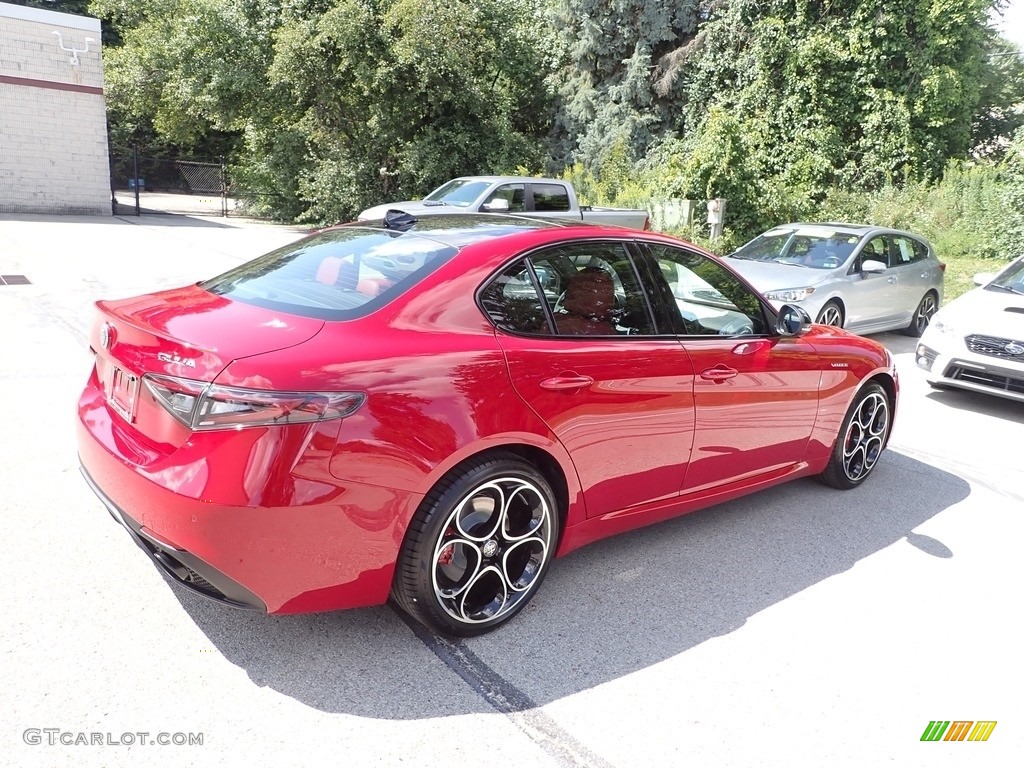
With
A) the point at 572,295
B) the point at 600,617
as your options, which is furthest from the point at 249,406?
the point at 600,617

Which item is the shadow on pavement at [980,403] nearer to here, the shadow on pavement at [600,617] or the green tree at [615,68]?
the shadow on pavement at [600,617]

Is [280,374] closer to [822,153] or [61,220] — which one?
[61,220]

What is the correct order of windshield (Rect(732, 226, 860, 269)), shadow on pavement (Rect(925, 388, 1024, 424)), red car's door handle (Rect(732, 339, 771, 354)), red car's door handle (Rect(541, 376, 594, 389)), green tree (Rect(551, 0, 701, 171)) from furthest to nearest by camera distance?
green tree (Rect(551, 0, 701, 171)) < windshield (Rect(732, 226, 860, 269)) < shadow on pavement (Rect(925, 388, 1024, 424)) < red car's door handle (Rect(732, 339, 771, 354)) < red car's door handle (Rect(541, 376, 594, 389))

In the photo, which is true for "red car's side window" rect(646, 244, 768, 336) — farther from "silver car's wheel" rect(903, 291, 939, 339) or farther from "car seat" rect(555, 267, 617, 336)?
"silver car's wheel" rect(903, 291, 939, 339)

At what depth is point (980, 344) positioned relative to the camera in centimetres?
693

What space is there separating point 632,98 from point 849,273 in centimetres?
1814

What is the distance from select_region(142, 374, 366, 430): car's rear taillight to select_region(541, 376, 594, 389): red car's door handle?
797 millimetres

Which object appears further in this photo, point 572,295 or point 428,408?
point 572,295

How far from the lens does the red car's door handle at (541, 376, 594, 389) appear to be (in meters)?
3.07

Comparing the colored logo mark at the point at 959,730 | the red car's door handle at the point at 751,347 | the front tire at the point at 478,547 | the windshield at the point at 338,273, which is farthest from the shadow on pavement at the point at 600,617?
the windshield at the point at 338,273

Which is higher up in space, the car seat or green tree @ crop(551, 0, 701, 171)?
green tree @ crop(551, 0, 701, 171)

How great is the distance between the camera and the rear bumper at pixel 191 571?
2.55 metres

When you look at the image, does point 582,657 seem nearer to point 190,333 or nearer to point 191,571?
point 191,571

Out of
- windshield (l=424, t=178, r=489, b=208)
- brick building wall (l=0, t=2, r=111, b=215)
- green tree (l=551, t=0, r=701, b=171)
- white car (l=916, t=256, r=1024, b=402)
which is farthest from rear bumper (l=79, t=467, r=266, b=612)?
green tree (l=551, t=0, r=701, b=171)
